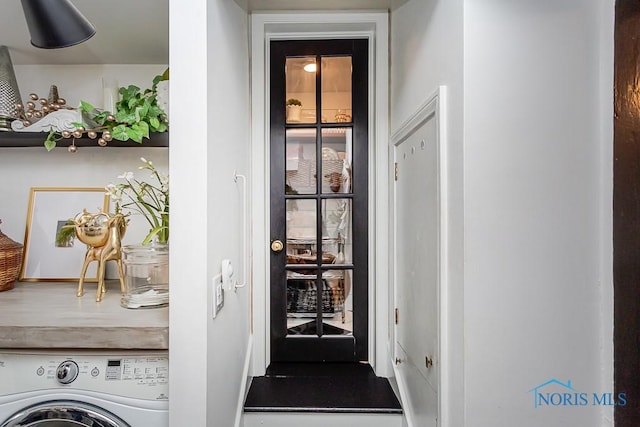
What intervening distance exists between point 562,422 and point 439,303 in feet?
1.45

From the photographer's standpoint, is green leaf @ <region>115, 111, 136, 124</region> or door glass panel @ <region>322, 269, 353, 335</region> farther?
door glass panel @ <region>322, 269, 353, 335</region>

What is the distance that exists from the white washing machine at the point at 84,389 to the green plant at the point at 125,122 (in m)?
0.86

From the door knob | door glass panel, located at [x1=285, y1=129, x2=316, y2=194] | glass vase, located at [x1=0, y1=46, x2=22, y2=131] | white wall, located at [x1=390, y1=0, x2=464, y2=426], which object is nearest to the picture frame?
glass vase, located at [x1=0, y1=46, x2=22, y2=131]

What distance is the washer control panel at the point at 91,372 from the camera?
1085 millimetres

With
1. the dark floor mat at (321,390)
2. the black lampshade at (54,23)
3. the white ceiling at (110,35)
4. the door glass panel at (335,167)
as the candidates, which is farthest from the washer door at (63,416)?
the white ceiling at (110,35)

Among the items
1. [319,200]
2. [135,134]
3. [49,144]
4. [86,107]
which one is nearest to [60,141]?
[49,144]

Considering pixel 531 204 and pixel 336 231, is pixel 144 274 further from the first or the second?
pixel 531 204

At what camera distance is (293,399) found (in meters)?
1.59

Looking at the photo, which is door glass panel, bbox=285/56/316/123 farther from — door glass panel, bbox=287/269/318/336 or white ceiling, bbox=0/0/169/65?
door glass panel, bbox=287/269/318/336

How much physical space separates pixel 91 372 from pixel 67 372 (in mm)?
73

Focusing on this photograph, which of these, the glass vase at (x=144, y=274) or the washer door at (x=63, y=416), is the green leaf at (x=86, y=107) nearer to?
the glass vase at (x=144, y=274)

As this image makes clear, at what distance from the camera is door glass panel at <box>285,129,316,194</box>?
1.97 metres

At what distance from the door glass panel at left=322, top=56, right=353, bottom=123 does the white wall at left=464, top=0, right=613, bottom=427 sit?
1.09 meters

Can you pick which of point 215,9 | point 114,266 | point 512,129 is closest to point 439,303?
point 512,129
